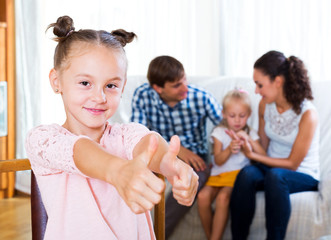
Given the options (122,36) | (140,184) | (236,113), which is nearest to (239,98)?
(236,113)

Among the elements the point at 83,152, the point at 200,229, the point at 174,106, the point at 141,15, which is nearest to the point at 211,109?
the point at 174,106

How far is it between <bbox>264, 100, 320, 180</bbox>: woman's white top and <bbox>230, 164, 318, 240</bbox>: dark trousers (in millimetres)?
100

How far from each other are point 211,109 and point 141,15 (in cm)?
127

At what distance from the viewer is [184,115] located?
2.58 meters

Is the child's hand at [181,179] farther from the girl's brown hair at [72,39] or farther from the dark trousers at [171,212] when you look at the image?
the dark trousers at [171,212]

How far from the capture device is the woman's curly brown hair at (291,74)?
2320 millimetres

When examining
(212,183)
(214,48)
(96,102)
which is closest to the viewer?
(96,102)

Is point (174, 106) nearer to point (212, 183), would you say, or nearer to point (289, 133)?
point (212, 183)

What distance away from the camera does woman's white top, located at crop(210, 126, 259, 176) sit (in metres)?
2.42

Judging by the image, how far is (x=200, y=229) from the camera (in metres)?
2.38

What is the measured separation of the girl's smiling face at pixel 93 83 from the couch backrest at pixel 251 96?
5.45 ft

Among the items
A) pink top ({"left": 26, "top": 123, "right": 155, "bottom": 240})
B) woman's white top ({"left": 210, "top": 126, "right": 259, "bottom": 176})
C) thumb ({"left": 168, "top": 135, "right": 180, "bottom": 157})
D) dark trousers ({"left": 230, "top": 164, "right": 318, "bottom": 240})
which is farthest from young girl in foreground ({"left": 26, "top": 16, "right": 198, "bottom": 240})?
woman's white top ({"left": 210, "top": 126, "right": 259, "bottom": 176})

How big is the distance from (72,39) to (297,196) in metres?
1.58

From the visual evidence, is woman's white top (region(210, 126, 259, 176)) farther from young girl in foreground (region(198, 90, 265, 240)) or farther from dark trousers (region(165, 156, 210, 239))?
dark trousers (region(165, 156, 210, 239))
